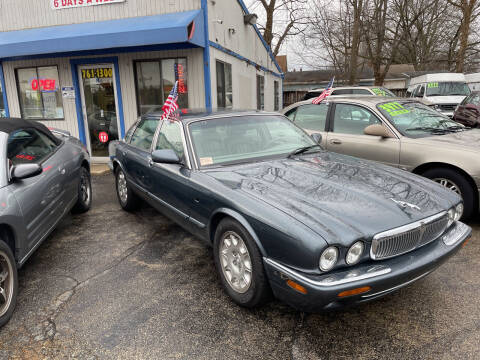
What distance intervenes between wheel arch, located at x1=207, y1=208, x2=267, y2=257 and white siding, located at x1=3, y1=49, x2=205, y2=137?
5.61 meters

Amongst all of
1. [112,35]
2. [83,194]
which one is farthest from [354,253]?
[112,35]

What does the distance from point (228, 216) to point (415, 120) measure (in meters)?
3.63

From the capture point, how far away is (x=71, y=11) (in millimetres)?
8422

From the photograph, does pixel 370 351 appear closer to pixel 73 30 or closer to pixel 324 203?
pixel 324 203

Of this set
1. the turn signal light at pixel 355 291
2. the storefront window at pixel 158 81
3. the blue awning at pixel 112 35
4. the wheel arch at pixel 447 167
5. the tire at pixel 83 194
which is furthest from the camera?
the storefront window at pixel 158 81

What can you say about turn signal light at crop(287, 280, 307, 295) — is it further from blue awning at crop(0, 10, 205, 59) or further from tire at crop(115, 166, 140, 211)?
blue awning at crop(0, 10, 205, 59)

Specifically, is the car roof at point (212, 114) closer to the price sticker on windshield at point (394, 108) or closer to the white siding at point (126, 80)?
the price sticker on windshield at point (394, 108)

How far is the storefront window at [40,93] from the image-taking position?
29.6ft

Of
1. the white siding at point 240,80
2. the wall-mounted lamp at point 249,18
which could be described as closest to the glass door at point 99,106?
the white siding at point 240,80

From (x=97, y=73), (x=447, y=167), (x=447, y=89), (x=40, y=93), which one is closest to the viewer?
(x=447, y=167)

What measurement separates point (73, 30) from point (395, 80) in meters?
29.5

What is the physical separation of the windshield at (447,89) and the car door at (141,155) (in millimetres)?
14301

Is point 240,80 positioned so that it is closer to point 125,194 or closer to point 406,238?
point 125,194

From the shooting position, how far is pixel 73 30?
8023 mm
